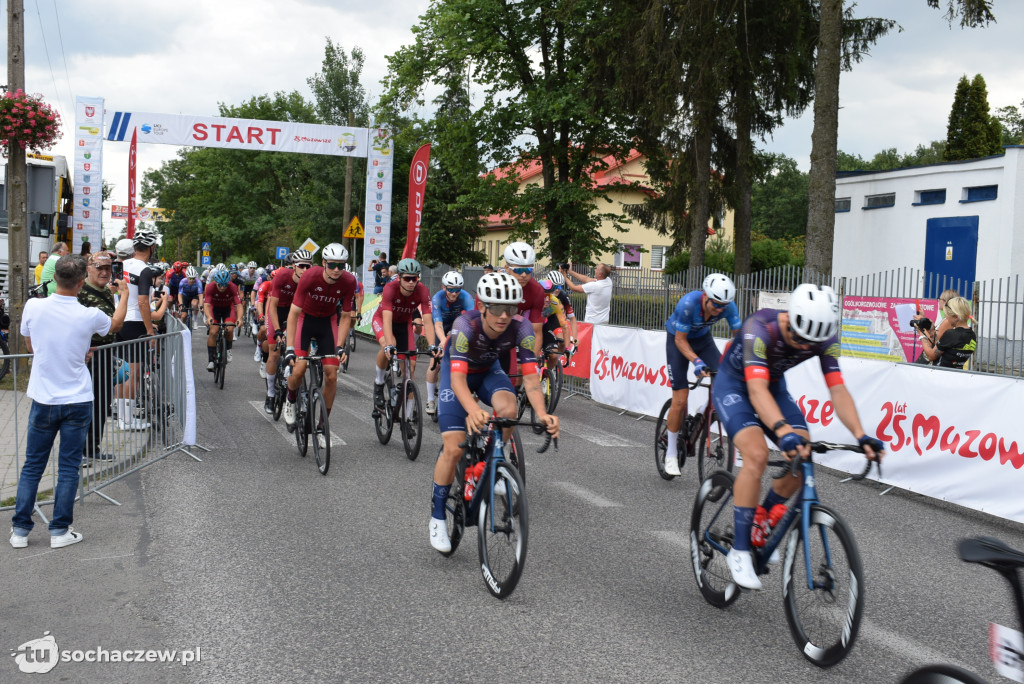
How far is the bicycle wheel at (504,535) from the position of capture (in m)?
4.89

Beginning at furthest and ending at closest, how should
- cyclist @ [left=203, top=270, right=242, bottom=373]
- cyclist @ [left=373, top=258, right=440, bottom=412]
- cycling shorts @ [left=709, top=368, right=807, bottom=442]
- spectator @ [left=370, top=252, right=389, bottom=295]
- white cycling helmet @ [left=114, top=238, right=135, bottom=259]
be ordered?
spectator @ [left=370, top=252, right=389, bottom=295] < cyclist @ [left=203, top=270, right=242, bottom=373] < white cycling helmet @ [left=114, top=238, right=135, bottom=259] < cyclist @ [left=373, top=258, right=440, bottom=412] < cycling shorts @ [left=709, top=368, right=807, bottom=442]

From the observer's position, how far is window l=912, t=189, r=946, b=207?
26894mm

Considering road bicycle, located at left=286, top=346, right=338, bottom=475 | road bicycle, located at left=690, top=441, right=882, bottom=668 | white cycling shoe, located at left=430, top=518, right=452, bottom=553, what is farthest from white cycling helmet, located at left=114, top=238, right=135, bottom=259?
road bicycle, located at left=690, top=441, right=882, bottom=668

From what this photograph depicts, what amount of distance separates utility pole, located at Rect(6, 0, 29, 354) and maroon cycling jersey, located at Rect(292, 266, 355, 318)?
7961 mm

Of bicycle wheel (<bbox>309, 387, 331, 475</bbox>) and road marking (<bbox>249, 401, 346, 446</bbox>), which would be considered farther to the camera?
road marking (<bbox>249, 401, 346, 446</bbox>)

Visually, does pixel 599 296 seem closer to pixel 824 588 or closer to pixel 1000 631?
pixel 824 588

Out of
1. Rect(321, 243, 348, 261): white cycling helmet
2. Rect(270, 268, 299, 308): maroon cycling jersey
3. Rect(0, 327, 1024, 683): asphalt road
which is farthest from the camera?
Rect(270, 268, 299, 308): maroon cycling jersey

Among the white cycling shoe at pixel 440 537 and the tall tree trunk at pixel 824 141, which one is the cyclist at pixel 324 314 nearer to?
the white cycling shoe at pixel 440 537

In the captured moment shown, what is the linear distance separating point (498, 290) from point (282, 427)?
21.3 feet

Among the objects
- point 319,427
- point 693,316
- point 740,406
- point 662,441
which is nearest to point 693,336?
point 693,316

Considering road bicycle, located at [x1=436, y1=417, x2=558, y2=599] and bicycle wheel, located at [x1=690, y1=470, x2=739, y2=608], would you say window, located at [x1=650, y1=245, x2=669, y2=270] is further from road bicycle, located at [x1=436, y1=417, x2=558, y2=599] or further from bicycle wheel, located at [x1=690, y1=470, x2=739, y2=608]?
bicycle wheel, located at [x1=690, y1=470, x2=739, y2=608]

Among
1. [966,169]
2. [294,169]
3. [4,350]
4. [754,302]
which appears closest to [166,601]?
[4,350]

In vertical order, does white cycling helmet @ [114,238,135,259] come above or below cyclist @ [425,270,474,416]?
above

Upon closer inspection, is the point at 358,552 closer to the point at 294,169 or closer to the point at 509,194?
the point at 509,194
